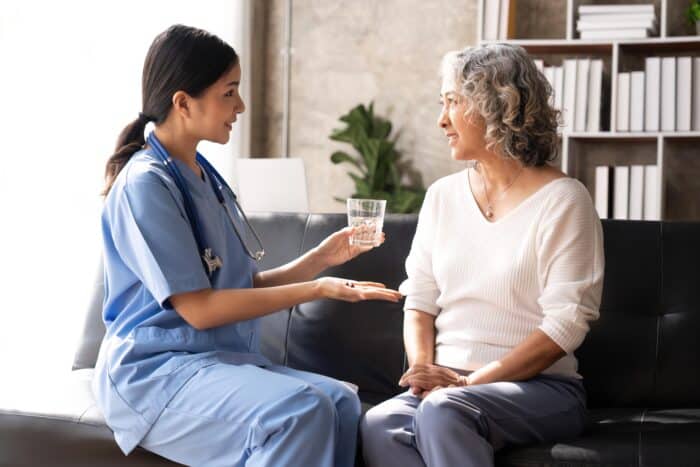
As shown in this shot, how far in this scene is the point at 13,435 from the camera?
2232mm

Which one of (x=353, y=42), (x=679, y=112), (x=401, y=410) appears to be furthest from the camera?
(x=353, y=42)

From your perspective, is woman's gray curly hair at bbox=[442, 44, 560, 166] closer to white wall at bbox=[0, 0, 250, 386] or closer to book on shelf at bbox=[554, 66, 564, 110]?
white wall at bbox=[0, 0, 250, 386]

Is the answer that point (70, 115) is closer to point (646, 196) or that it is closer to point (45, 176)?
point (45, 176)

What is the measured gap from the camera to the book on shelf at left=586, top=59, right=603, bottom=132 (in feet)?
13.4

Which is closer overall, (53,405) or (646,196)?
(53,405)

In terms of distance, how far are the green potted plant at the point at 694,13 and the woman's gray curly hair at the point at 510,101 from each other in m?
2.14

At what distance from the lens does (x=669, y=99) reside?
401cm

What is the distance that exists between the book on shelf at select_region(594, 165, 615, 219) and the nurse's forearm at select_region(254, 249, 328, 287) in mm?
1973

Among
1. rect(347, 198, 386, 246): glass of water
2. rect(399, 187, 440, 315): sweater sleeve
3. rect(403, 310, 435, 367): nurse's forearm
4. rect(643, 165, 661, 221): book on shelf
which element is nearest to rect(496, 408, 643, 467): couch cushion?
rect(403, 310, 435, 367): nurse's forearm

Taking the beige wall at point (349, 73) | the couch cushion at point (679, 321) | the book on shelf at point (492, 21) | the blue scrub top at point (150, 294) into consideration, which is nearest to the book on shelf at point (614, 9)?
the book on shelf at point (492, 21)

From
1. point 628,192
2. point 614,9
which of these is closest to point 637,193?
point 628,192

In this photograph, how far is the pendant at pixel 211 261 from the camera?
2.13 metres

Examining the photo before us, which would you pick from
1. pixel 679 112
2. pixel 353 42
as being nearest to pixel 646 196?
pixel 679 112

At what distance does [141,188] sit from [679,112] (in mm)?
2665
